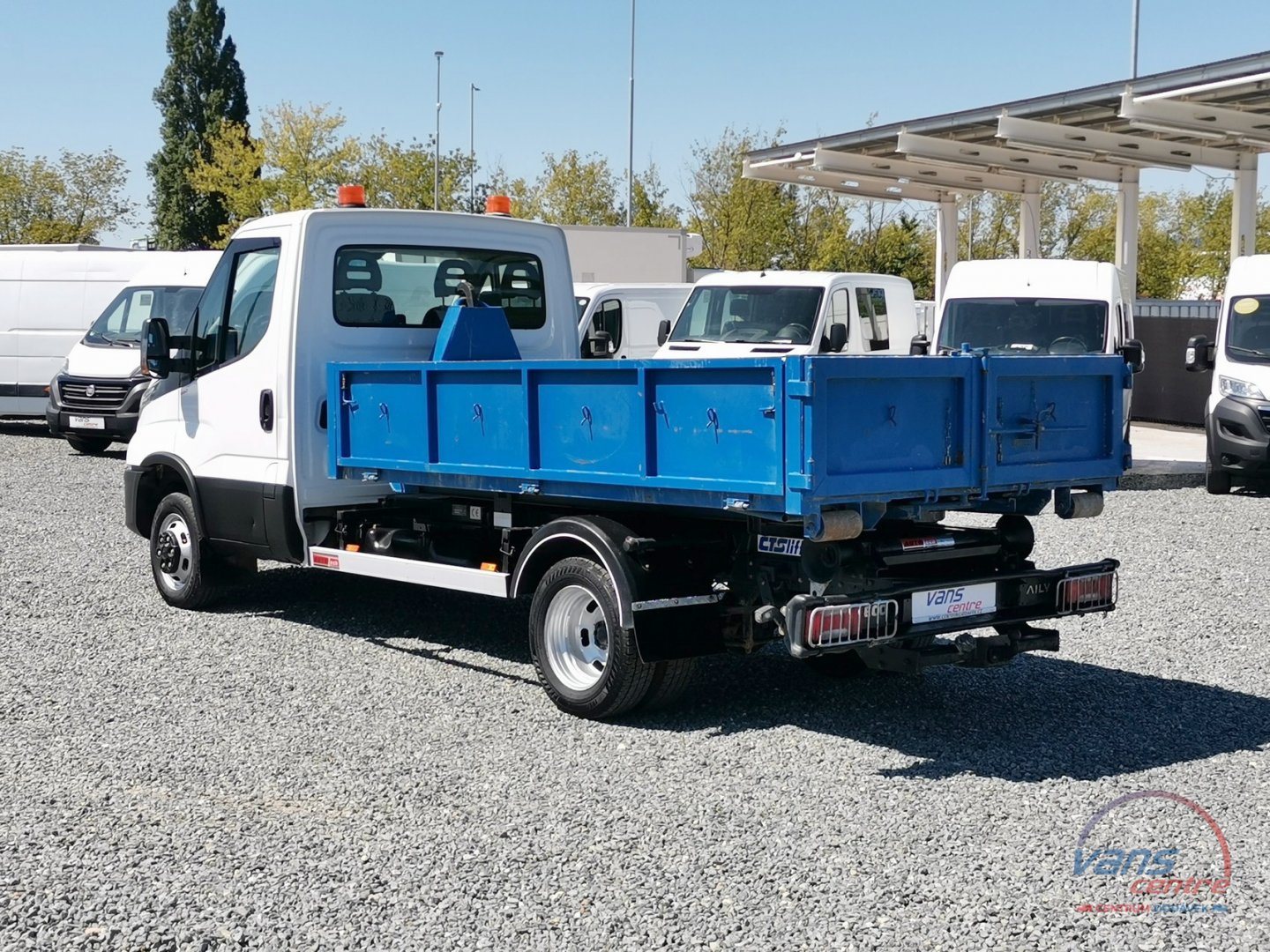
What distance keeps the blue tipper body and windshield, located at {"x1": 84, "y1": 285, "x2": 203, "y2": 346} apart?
13678mm

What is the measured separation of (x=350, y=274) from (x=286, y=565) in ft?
11.5

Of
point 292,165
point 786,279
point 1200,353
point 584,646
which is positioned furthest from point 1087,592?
point 292,165

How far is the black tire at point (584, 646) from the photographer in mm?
6609

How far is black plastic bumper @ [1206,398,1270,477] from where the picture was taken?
15.7m

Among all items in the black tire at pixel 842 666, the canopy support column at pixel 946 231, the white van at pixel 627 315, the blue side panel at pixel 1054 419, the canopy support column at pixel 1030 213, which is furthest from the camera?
the canopy support column at pixel 946 231

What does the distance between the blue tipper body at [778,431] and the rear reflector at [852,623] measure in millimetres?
387

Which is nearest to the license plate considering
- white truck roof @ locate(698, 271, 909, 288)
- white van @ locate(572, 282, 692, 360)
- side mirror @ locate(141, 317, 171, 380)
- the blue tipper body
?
the blue tipper body

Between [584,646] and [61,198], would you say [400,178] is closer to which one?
[61,198]

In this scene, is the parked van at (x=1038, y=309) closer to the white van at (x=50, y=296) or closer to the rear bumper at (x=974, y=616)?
the rear bumper at (x=974, y=616)

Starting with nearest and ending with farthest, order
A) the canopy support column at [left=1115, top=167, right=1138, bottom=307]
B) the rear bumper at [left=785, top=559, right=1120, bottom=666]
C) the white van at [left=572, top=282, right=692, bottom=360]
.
→ the rear bumper at [left=785, top=559, right=1120, bottom=666] → the white van at [left=572, top=282, right=692, bottom=360] → the canopy support column at [left=1115, top=167, right=1138, bottom=307]

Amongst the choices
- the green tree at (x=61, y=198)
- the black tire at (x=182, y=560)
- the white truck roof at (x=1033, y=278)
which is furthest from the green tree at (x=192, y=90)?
the black tire at (x=182, y=560)

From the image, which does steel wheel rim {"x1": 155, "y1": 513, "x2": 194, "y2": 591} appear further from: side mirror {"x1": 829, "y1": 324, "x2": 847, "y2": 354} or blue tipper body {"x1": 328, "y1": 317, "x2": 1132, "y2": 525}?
side mirror {"x1": 829, "y1": 324, "x2": 847, "y2": 354}

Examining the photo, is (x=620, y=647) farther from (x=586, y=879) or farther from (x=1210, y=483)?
(x=1210, y=483)

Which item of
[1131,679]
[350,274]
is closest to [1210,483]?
[1131,679]
